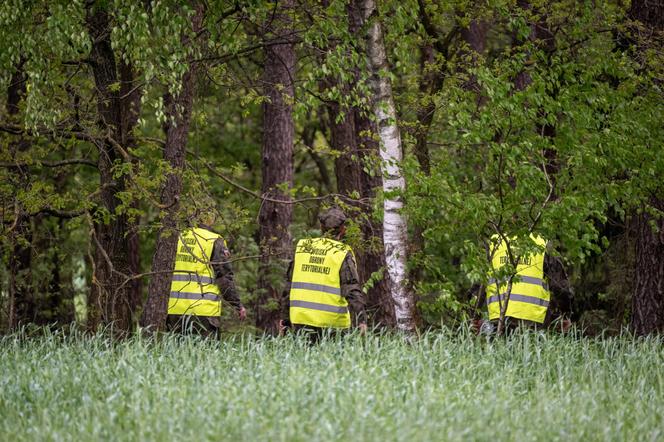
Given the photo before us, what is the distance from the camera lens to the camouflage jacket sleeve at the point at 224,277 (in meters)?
11.4

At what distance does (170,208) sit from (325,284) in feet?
6.37

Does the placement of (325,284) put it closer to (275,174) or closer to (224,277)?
(224,277)

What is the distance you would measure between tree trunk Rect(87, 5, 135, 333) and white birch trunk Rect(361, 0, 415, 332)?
2986 mm

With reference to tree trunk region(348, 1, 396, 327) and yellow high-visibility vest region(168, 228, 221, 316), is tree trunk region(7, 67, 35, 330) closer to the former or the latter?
yellow high-visibility vest region(168, 228, 221, 316)

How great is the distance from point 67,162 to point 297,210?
487 inches

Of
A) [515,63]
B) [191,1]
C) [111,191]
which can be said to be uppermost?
[191,1]

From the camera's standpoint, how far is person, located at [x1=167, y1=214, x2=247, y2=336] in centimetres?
1132

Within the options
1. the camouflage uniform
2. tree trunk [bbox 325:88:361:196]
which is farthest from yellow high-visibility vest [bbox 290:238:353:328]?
tree trunk [bbox 325:88:361:196]

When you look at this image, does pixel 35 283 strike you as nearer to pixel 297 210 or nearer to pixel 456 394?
pixel 297 210

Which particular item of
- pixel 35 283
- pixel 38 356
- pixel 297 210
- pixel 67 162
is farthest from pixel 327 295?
pixel 297 210

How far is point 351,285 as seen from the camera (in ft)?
34.1

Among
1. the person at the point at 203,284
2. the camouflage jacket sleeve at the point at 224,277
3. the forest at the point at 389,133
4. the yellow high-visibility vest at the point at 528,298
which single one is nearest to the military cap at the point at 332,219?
the forest at the point at 389,133

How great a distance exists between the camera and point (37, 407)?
22.3ft

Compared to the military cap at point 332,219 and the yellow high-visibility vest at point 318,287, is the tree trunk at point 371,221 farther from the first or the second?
the yellow high-visibility vest at point 318,287
